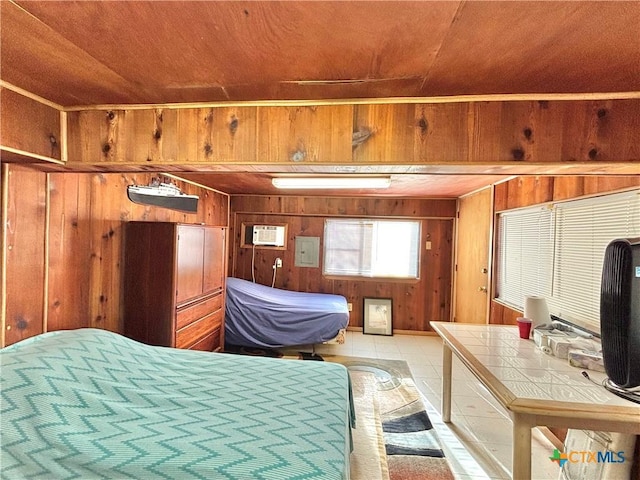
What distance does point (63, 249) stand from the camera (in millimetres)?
1938

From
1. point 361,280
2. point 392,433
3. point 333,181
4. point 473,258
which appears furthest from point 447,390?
point 361,280

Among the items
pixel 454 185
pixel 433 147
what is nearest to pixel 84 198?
pixel 433 147

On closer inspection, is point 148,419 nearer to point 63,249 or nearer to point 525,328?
point 63,249

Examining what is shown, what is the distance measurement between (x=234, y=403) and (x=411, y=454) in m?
1.33

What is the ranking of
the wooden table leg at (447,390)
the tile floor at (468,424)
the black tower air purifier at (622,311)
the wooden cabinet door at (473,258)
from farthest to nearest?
the wooden cabinet door at (473,258)
the wooden table leg at (447,390)
the tile floor at (468,424)
the black tower air purifier at (622,311)

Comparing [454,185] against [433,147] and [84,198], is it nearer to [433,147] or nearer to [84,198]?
[433,147]

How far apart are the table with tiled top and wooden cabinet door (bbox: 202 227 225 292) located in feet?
7.63

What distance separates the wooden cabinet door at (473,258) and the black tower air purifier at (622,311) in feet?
7.22

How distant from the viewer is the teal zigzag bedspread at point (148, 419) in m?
1.02

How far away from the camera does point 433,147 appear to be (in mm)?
1293

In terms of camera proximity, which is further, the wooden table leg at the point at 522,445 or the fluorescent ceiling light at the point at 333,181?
the fluorescent ceiling light at the point at 333,181

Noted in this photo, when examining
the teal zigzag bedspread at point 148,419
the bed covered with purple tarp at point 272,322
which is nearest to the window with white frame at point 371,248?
the bed covered with purple tarp at point 272,322

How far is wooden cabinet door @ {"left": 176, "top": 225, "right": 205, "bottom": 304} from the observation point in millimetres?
2471

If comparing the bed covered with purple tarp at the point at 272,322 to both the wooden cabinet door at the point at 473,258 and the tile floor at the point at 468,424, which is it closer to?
the tile floor at the point at 468,424
